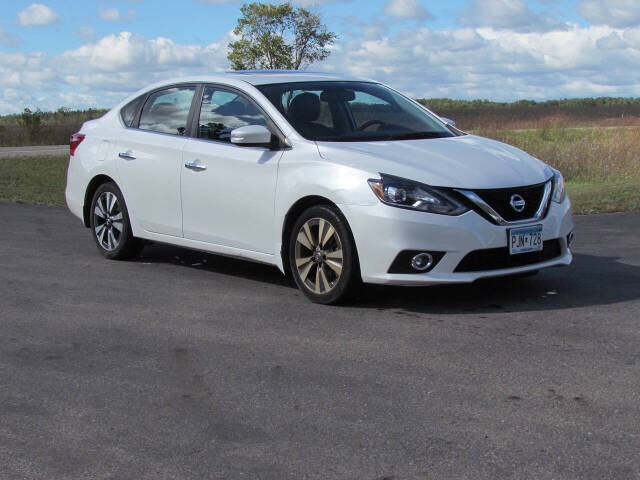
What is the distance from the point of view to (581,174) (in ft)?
61.1

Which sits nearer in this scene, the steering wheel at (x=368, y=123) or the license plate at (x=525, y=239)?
the license plate at (x=525, y=239)

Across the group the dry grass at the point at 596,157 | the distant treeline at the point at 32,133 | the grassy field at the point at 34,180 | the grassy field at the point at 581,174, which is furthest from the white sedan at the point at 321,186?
the distant treeline at the point at 32,133

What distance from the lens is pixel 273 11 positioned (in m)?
40.5

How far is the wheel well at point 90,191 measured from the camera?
8945 millimetres

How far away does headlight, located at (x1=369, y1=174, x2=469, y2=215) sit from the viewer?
20.4 ft

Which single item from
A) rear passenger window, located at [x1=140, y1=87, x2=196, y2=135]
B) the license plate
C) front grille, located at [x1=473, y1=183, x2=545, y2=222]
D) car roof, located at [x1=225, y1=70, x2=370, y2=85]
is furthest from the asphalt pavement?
car roof, located at [x1=225, y1=70, x2=370, y2=85]

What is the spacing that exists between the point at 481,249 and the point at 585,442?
2.52 meters

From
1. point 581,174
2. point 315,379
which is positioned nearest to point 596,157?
point 581,174

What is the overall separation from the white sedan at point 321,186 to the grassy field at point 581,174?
6.28m

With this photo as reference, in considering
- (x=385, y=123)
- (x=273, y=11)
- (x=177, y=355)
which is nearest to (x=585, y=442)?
(x=177, y=355)

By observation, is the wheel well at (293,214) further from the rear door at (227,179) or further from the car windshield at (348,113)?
the car windshield at (348,113)

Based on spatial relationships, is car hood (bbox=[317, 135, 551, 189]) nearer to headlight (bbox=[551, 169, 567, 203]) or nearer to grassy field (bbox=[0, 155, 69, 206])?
headlight (bbox=[551, 169, 567, 203])

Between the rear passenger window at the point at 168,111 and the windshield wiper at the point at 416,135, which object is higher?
the rear passenger window at the point at 168,111

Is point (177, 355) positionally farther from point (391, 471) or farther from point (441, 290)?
point (441, 290)
